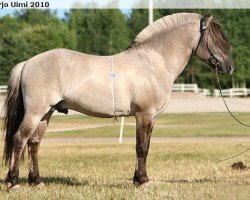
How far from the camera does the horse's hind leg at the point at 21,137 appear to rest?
10.6 metres

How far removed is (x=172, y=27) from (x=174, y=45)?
12.1 inches

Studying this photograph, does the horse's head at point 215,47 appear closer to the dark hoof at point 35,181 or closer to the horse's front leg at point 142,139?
the horse's front leg at point 142,139

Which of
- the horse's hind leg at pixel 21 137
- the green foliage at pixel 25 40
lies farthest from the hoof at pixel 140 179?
the green foliage at pixel 25 40

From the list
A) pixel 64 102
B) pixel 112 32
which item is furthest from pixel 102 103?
pixel 112 32

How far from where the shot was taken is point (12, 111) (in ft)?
36.0

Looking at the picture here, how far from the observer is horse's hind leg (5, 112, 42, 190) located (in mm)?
10609

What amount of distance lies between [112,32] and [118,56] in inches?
2608

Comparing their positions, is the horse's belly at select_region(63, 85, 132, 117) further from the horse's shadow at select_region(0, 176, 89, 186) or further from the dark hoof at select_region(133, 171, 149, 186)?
the horse's shadow at select_region(0, 176, 89, 186)

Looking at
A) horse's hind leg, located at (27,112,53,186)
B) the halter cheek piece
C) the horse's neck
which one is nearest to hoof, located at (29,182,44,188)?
horse's hind leg, located at (27,112,53,186)

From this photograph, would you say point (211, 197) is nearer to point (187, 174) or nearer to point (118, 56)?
point (118, 56)

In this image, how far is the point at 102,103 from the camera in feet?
34.9

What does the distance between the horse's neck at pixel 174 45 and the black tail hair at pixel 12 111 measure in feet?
7.23

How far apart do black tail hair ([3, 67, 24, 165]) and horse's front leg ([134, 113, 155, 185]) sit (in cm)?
196

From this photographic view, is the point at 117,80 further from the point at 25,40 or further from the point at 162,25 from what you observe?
the point at 25,40
